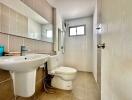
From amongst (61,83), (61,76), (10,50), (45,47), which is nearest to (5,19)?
(10,50)

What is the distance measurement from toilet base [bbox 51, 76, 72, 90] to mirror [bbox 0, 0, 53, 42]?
39.3 inches

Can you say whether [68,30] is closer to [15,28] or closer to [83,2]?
[83,2]

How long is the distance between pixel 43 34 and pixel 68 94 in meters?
1.46

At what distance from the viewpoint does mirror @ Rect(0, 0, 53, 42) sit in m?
1.17

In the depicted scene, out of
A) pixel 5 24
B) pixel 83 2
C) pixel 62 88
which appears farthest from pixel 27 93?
pixel 83 2

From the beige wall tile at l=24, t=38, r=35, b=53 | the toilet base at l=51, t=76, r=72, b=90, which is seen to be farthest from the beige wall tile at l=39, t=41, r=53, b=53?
the toilet base at l=51, t=76, r=72, b=90

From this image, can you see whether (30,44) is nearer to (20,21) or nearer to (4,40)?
(20,21)

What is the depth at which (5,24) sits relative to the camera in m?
1.17

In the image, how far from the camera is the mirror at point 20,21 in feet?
3.85

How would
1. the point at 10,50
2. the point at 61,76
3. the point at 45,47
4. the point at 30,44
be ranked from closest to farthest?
the point at 10,50 → the point at 30,44 → the point at 61,76 → the point at 45,47

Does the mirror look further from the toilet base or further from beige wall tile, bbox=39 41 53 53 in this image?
the toilet base

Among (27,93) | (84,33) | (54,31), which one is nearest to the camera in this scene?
(27,93)

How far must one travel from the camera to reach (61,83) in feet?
6.63

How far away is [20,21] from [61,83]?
4.84ft
